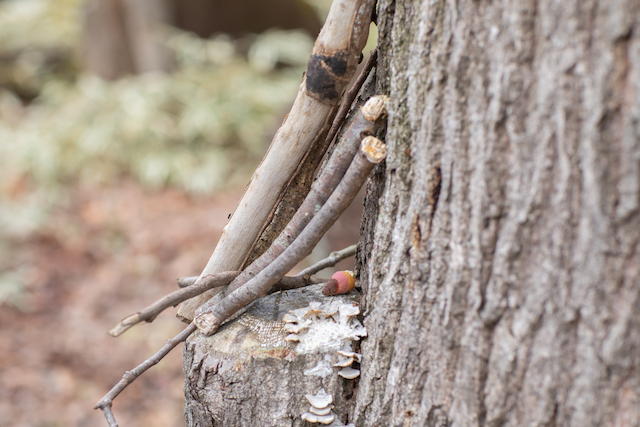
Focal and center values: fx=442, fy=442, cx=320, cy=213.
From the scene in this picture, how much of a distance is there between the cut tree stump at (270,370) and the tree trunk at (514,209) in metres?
0.15

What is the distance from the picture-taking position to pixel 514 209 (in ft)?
2.11

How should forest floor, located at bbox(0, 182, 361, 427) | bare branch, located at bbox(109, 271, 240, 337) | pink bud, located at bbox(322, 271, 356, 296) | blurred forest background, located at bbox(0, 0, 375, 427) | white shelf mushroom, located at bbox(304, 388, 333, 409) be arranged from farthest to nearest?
blurred forest background, located at bbox(0, 0, 375, 427)
forest floor, located at bbox(0, 182, 361, 427)
pink bud, located at bbox(322, 271, 356, 296)
white shelf mushroom, located at bbox(304, 388, 333, 409)
bare branch, located at bbox(109, 271, 240, 337)

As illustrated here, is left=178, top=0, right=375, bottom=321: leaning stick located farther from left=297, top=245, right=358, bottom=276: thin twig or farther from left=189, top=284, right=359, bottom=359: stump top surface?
left=297, top=245, right=358, bottom=276: thin twig

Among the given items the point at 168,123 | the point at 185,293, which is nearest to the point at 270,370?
the point at 185,293

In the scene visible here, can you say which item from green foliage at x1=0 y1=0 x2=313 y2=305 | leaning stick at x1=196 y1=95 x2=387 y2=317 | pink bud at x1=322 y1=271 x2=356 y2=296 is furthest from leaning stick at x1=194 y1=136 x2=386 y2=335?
green foliage at x1=0 y1=0 x2=313 y2=305

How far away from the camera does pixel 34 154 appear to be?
4.14m

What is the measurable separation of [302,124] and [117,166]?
3.89 m

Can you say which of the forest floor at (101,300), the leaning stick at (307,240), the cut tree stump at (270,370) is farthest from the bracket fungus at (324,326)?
the forest floor at (101,300)

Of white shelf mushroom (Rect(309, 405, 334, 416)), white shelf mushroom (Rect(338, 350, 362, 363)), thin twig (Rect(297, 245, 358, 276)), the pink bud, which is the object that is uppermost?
thin twig (Rect(297, 245, 358, 276))

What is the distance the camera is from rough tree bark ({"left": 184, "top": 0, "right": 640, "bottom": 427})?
1.90 feet

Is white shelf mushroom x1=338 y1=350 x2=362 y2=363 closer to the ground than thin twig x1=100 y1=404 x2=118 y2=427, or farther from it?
farther from it

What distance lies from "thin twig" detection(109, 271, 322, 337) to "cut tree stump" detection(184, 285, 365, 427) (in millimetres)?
111

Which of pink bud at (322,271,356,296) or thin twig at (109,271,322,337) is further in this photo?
pink bud at (322,271,356,296)

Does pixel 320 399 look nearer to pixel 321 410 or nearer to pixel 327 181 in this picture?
pixel 321 410
